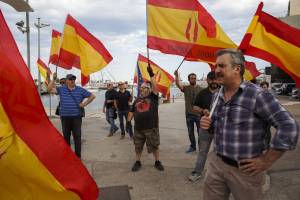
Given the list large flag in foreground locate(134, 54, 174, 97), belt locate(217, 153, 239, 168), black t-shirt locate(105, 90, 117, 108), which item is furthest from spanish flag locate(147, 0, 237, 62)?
large flag in foreground locate(134, 54, 174, 97)

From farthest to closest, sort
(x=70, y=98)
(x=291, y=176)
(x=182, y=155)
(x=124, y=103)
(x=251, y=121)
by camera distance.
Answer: (x=124, y=103)
(x=182, y=155)
(x=70, y=98)
(x=291, y=176)
(x=251, y=121)

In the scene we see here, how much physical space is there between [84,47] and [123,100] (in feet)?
8.03

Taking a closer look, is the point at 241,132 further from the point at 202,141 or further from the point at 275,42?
the point at 202,141

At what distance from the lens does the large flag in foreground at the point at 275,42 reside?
4.72m

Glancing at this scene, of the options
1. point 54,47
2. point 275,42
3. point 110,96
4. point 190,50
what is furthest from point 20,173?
point 54,47

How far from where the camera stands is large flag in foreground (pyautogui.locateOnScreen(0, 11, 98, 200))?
2.50 metres

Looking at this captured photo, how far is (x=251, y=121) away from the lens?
2.87 m

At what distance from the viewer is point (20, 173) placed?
251 centimetres

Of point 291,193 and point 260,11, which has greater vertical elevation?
point 260,11

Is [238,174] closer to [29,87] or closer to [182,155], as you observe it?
[29,87]

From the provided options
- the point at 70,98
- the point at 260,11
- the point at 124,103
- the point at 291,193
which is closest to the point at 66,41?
the point at 70,98

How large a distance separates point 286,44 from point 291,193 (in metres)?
2.03

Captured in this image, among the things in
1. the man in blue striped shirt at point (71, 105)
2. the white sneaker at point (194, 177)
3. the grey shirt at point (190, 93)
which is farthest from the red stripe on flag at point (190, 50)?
the man in blue striped shirt at point (71, 105)

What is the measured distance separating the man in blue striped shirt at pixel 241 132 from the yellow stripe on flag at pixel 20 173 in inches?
50.1
